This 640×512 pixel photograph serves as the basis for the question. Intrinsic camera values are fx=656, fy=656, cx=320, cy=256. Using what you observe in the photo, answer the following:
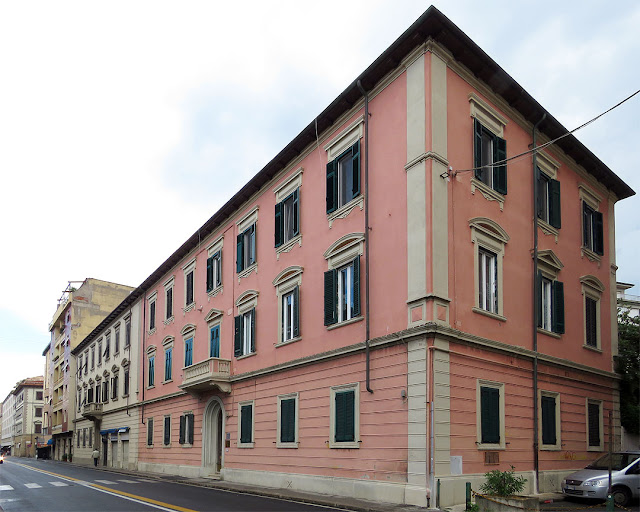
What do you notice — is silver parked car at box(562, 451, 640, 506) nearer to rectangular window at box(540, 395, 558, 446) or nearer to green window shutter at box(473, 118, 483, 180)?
rectangular window at box(540, 395, 558, 446)

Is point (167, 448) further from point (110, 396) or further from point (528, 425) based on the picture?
point (528, 425)

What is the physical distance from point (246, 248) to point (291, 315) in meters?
5.41

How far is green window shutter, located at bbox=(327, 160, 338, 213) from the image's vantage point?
21172 mm

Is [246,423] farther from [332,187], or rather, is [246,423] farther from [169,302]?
[169,302]

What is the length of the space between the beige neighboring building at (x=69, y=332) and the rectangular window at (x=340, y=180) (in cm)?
5374

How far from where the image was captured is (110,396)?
4975 centimetres

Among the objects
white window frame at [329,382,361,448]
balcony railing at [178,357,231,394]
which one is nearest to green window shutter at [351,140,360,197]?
white window frame at [329,382,361,448]

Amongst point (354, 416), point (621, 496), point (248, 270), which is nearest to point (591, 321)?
point (621, 496)

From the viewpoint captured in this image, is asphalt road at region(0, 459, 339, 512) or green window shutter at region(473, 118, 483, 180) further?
green window shutter at region(473, 118, 483, 180)

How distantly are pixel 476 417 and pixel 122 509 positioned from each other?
9.26 meters

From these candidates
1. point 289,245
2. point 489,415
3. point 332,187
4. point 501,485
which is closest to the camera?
point 501,485

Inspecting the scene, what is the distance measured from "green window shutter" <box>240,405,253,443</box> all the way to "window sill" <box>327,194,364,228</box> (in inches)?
354

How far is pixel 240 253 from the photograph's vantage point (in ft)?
92.9

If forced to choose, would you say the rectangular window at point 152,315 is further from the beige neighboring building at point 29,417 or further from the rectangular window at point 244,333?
the beige neighboring building at point 29,417
